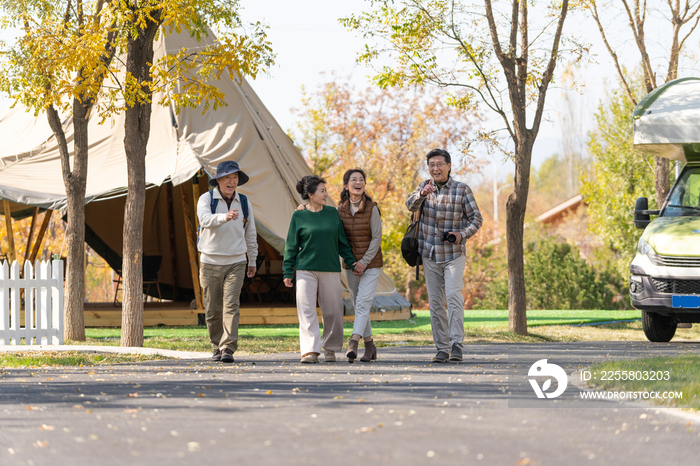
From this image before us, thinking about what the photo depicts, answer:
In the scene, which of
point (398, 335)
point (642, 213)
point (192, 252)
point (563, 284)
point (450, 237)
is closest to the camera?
point (450, 237)

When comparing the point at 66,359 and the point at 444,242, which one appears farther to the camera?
the point at 66,359

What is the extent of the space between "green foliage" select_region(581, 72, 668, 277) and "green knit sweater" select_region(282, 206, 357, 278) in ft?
60.1

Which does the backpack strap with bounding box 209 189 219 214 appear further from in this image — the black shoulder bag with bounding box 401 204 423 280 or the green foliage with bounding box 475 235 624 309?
the green foliage with bounding box 475 235 624 309

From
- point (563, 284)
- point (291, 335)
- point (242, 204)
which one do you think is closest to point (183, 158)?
point (291, 335)

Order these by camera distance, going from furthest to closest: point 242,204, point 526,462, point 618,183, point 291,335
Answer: point 618,183 → point 291,335 → point 242,204 → point 526,462

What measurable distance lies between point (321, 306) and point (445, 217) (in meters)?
1.41

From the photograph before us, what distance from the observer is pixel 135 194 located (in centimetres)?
968

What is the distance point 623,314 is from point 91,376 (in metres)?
14.3

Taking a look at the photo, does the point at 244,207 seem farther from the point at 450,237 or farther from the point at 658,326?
the point at 658,326

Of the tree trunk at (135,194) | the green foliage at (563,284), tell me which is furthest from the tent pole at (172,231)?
the green foliage at (563,284)

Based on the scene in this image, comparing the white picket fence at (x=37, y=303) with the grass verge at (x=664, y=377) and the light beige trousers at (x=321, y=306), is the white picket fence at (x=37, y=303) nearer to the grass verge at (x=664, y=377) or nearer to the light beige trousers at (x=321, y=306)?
the light beige trousers at (x=321, y=306)

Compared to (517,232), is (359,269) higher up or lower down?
lower down

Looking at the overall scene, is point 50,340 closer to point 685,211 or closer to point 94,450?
point 94,450

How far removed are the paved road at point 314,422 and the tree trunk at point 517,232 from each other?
5.20m
